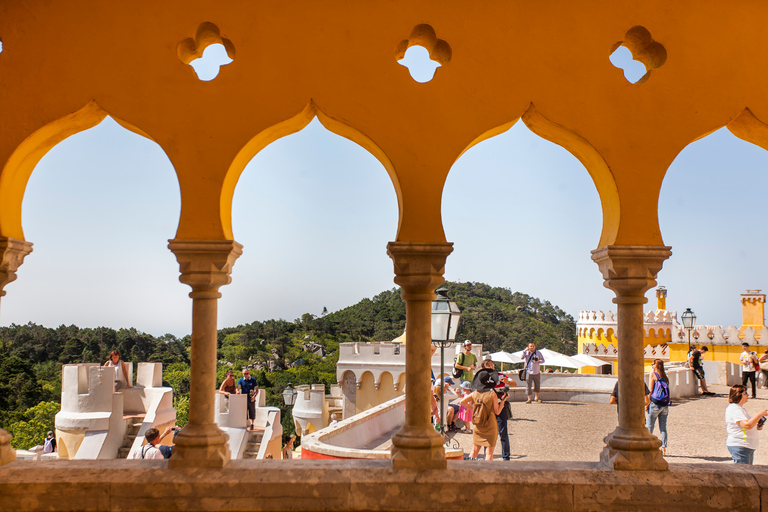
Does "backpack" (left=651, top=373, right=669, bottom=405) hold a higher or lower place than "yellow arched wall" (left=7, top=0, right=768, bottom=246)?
lower

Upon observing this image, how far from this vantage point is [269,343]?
53.5 m

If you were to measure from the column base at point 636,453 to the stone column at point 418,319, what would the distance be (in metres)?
1.14

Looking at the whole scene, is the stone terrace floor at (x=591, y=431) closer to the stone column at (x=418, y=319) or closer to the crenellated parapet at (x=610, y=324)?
the stone column at (x=418, y=319)

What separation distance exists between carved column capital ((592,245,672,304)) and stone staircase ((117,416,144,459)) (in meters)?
13.3

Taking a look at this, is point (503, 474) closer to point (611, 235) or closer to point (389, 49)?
point (611, 235)

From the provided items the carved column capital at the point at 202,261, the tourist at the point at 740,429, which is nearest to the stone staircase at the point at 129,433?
the carved column capital at the point at 202,261

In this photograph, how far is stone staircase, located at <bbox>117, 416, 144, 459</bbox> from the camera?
→ 47.2 ft

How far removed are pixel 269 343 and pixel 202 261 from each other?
166 feet

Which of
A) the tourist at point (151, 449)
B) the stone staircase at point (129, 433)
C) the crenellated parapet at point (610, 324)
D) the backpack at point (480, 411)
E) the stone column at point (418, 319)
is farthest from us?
the crenellated parapet at point (610, 324)

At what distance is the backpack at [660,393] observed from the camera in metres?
7.58

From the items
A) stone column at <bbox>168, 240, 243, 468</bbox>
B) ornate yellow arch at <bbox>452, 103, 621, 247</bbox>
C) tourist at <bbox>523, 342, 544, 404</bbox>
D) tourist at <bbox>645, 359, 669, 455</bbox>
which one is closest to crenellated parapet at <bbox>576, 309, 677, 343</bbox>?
tourist at <bbox>523, 342, 544, 404</bbox>

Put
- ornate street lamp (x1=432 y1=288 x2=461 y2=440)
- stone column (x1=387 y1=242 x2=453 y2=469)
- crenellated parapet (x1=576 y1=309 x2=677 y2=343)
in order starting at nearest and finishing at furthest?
stone column (x1=387 y1=242 x2=453 y2=469), ornate street lamp (x1=432 y1=288 x2=461 y2=440), crenellated parapet (x1=576 y1=309 x2=677 y2=343)

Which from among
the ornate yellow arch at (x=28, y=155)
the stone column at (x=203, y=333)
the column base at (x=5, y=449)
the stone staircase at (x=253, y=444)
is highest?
the ornate yellow arch at (x=28, y=155)

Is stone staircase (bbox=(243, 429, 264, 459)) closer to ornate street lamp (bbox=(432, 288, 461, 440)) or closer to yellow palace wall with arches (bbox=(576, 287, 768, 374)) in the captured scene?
ornate street lamp (bbox=(432, 288, 461, 440))
